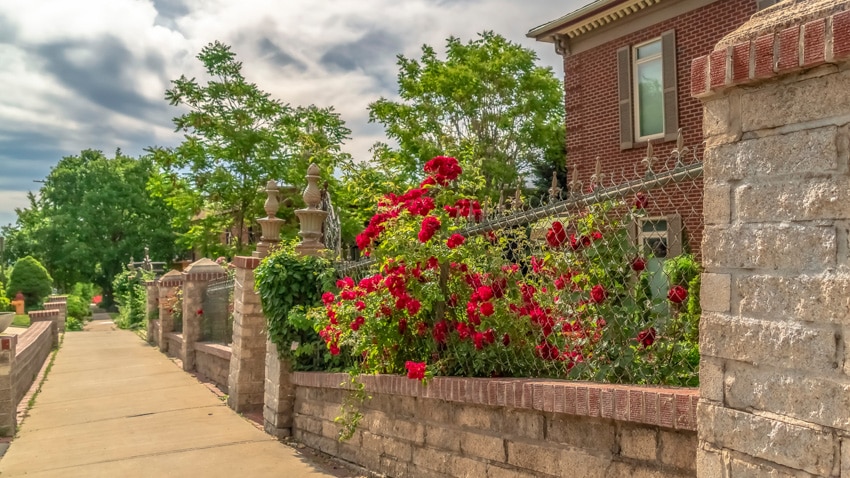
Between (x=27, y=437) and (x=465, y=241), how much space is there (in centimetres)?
547

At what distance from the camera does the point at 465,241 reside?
4480mm

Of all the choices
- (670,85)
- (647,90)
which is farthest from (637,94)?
(670,85)

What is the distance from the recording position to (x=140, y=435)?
6.75 meters

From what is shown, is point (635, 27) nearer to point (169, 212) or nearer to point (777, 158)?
point (777, 158)

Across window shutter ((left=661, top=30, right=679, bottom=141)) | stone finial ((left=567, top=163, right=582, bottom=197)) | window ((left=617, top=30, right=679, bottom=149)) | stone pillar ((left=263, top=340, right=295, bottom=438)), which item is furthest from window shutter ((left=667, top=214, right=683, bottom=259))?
window ((left=617, top=30, right=679, bottom=149))

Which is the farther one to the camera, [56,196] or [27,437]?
[56,196]

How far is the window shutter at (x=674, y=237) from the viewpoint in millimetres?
3148

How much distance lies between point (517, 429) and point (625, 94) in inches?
375

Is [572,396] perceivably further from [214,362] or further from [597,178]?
[214,362]

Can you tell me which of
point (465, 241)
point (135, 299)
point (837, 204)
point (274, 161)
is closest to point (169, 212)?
point (135, 299)

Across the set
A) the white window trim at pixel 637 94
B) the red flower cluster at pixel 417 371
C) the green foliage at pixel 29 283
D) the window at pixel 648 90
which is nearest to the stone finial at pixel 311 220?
the red flower cluster at pixel 417 371

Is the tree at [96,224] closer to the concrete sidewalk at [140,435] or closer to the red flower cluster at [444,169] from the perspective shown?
the concrete sidewalk at [140,435]

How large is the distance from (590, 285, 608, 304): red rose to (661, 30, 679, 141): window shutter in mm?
8368

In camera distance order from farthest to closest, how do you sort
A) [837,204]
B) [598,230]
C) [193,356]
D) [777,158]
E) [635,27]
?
1. [635,27]
2. [193,356]
3. [598,230]
4. [777,158]
5. [837,204]
